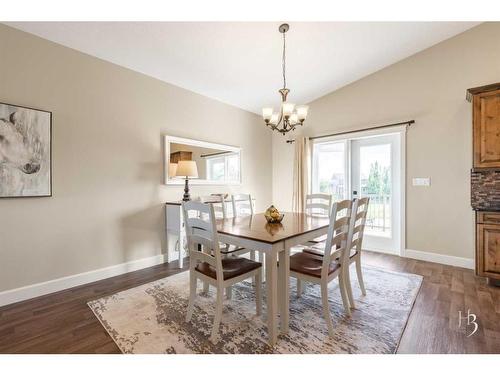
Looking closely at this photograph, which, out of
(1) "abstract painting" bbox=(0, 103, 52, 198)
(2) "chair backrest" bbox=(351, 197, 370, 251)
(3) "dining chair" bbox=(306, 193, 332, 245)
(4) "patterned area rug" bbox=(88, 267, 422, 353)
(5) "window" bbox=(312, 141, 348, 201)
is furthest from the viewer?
(5) "window" bbox=(312, 141, 348, 201)

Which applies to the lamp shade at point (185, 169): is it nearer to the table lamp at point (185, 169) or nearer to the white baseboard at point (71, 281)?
the table lamp at point (185, 169)

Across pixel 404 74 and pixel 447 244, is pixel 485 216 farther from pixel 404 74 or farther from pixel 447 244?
pixel 404 74

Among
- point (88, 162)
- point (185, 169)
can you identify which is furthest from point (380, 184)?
point (88, 162)

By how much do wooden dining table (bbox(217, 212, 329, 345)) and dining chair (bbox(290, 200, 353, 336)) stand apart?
0.64ft

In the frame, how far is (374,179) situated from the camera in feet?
13.5

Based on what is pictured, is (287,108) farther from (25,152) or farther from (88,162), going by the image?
(25,152)

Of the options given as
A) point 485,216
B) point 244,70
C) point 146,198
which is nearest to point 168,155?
point 146,198

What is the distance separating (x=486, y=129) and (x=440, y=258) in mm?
1799

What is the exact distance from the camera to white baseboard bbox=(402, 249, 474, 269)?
323cm

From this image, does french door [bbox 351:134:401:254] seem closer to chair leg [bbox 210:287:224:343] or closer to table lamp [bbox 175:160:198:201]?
table lamp [bbox 175:160:198:201]

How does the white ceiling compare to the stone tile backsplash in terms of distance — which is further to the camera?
the stone tile backsplash

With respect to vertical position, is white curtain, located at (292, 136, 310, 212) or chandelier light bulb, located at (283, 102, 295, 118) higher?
chandelier light bulb, located at (283, 102, 295, 118)

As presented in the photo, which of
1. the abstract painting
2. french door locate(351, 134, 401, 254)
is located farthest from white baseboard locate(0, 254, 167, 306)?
french door locate(351, 134, 401, 254)
